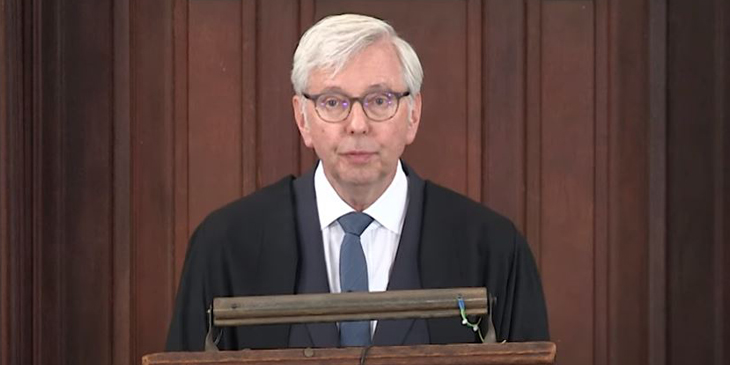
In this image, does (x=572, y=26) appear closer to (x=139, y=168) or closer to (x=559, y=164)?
(x=559, y=164)

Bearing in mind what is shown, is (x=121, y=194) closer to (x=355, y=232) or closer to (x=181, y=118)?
(x=181, y=118)

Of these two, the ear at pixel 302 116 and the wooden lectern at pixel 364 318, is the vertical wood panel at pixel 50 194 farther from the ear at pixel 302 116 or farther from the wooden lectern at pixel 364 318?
the wooden lectern at pixel 364 318

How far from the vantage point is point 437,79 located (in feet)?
12.0

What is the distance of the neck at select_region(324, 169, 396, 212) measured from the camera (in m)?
2.65

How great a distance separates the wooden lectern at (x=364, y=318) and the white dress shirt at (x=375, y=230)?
1.35ft

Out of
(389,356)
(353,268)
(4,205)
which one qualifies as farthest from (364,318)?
(4,205)

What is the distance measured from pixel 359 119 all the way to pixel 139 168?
1.25 m

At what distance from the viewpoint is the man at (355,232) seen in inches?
101

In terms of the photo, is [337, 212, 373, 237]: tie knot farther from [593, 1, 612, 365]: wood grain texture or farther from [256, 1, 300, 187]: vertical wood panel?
[593, 1, 612, 365]: wood grain texture

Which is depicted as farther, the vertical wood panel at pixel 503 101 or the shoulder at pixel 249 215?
the vertical wood panel at pixel 503 101

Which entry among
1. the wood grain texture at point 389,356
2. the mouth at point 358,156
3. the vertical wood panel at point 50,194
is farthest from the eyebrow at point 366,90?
the vertical wood panel at point 50,194

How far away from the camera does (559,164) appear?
3.70 metres

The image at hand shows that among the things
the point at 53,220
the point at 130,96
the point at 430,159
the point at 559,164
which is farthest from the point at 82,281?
the point at 559,164

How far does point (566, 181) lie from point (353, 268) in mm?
1224
